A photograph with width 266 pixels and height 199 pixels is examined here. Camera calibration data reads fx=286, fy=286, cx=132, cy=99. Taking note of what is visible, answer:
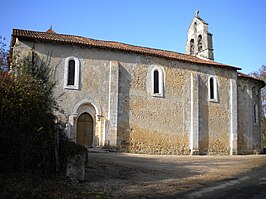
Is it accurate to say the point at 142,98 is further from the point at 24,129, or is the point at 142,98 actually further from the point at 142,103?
the point at 24,129

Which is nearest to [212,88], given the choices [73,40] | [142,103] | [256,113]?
[256,113]

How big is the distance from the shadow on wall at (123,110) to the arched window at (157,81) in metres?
2.06

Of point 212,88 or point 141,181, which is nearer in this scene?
point 141,181

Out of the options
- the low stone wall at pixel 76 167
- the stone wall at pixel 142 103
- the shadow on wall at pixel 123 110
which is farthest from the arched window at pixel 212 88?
the low stone wall at pixel 76 167

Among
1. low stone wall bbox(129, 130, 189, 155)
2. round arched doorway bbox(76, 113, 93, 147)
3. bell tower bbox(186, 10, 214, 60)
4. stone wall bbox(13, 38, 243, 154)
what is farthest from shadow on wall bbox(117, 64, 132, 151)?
bell tower bbox(186, 10, 214, 60)

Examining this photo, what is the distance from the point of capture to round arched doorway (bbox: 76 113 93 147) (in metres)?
19.3

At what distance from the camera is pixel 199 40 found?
28531mm

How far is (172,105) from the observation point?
21.8m

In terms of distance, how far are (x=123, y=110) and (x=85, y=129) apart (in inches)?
115

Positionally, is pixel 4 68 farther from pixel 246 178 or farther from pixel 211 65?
pixel 211 65

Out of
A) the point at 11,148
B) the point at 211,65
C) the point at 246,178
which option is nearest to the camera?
the point at 11,148

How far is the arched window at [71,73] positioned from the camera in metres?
19.0

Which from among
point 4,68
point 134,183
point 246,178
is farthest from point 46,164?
point 246,178

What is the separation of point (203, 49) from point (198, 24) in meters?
2.62
